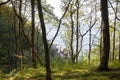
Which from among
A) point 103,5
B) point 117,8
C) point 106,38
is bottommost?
point 106,38

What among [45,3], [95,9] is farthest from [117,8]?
[45,3]

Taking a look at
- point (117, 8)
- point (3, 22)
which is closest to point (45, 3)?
point (117, 8)

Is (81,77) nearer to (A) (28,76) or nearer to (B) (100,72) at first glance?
(B) (100,72)

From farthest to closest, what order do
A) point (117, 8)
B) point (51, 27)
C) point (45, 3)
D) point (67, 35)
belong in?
point (67, 35)
point (51, 27)
point (117, 8)
point (45, 3)

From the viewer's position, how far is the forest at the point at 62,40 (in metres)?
11.7

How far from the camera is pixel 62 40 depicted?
49.7 metres

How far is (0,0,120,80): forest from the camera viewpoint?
1168 cm

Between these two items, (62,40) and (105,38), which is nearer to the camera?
(105,38)

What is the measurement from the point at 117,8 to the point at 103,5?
24.1m

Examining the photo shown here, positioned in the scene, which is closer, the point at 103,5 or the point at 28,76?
the point at 103,5

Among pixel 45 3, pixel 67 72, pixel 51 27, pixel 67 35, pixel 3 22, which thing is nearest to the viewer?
pixel 67 72

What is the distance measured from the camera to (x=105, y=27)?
11672 millimetres

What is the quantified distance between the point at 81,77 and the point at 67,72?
6.33 ft

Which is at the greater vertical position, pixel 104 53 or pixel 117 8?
pixel 117 8
